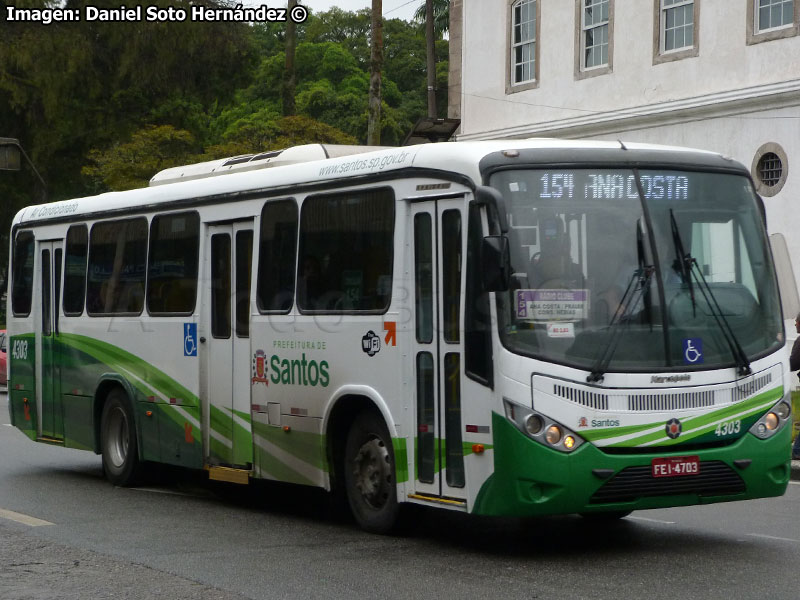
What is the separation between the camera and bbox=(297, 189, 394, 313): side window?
406 inches

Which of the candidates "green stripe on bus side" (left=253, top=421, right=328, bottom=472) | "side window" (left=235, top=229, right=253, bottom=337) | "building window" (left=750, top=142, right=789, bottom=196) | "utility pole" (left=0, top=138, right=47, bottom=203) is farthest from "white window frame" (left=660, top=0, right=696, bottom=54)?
"green stripe on bus side" (left=253, top=421, right=328, bottom=472)

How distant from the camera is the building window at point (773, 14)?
23.7m

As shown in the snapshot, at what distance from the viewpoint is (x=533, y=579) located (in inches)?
334

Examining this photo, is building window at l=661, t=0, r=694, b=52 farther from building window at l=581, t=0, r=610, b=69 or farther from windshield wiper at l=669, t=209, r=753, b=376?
windshield wiper at l=669, t=209, r=753, b=376

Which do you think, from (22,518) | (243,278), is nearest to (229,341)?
(243,278)

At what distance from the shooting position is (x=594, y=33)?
2827 cm

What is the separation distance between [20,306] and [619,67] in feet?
47.9

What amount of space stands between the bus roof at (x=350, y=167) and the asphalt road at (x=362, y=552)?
2536 millimetres

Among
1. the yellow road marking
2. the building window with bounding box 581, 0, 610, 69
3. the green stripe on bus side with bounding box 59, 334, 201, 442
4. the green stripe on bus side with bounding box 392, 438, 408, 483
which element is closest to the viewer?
the green stripe on bus side with bounding box 392, 438, 408, 483

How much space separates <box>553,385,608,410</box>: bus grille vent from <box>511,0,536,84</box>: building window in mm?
21684

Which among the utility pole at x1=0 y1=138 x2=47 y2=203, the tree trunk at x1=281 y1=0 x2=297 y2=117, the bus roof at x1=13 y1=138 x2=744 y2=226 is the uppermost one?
the tree trunk at x1=281 y1=0 x2=297 y2=117

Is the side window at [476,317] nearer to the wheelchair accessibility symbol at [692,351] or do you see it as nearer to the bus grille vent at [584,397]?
the bus grille vent at [584,397]

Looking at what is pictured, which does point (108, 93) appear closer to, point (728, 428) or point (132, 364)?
point (132, 364)

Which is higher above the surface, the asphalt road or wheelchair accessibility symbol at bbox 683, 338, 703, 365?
wheelchair accessibility symbol at bbox 683, 338, 703, 365
